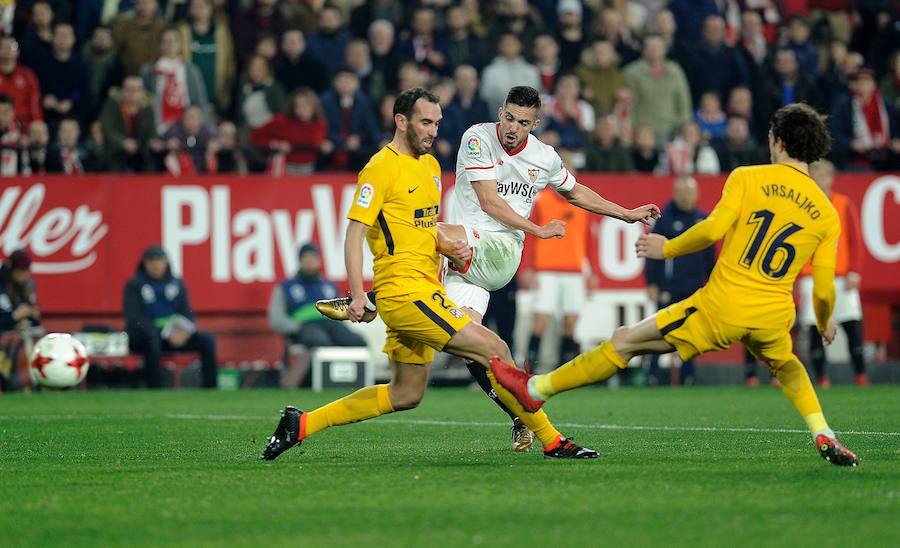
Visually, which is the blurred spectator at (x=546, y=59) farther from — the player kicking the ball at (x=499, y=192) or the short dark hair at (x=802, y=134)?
the short dark hair at (x=802, y=134)

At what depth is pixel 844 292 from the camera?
18.3 meters

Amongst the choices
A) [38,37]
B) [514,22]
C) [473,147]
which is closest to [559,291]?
[514,22]

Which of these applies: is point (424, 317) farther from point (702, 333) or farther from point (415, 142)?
point (702, 333)

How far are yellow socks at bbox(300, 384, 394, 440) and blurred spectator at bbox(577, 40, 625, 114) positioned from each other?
42.3 ft

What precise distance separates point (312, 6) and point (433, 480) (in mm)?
14773

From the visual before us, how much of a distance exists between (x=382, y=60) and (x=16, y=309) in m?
6.03

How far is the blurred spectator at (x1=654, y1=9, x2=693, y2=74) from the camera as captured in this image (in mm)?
22047

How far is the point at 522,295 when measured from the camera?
19922 millimetres

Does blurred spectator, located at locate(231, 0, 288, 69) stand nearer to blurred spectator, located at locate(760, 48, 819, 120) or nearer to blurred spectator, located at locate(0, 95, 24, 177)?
blurred spectator, located at locate(0, 95, 24, 177)

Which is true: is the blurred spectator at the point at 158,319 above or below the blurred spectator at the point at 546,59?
below

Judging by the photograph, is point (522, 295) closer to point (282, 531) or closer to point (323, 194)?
point (323, 194)

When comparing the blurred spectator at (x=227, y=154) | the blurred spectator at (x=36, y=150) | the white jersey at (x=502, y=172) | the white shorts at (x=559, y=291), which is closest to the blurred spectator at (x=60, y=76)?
the blurred spectator at (x=36, y=150)

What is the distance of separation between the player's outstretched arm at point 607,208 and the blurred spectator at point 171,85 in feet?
33.4

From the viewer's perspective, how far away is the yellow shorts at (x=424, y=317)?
8391 mm
